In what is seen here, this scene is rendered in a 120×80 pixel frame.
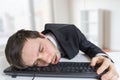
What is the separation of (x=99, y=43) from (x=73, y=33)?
82.7 inches

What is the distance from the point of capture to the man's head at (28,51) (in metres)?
0.76

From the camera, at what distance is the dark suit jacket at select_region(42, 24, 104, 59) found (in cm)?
98

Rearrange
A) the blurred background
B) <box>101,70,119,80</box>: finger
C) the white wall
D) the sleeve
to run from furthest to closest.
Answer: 1. the white wall
2. the blurred background
3. the sleeve
4. <box>101,70,119,80</box>: finger

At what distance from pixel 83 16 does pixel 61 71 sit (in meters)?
2.54

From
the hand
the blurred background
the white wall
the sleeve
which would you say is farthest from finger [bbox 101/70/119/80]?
the white wall

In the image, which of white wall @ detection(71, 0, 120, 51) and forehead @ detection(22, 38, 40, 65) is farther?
white wall @ detection(71, 0, 120, 51)

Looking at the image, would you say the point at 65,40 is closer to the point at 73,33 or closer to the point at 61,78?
the point at 73,33

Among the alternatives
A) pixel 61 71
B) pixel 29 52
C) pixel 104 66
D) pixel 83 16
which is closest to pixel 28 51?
pixel 29 52

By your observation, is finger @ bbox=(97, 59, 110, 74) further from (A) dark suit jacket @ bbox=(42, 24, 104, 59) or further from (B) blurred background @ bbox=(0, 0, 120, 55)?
(B) blurred background @ bbox=(0, 0, 120, 55)

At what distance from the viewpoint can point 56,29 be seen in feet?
3.58

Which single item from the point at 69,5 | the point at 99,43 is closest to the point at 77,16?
the point at 69,5

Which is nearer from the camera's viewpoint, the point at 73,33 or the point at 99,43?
the point at 73,33

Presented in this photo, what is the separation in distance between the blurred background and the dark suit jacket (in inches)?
69.7

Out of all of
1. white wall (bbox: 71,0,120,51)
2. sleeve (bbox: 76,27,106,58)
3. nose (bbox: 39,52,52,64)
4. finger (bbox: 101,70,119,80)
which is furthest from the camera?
white wall (bbox: 71,0,120,51)
